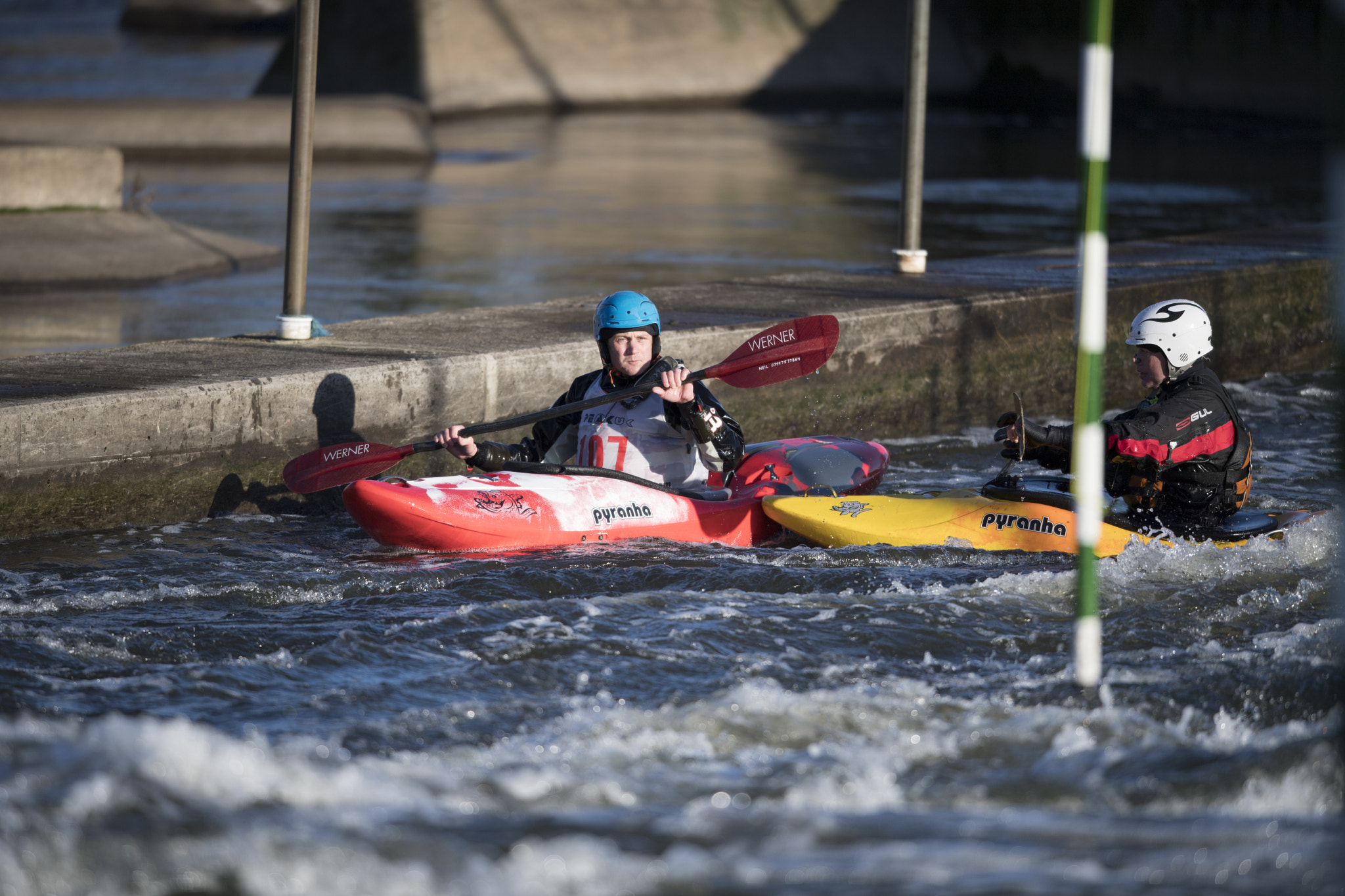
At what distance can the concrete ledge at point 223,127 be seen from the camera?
16.9 meters

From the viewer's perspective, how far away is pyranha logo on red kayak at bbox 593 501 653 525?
18.5 feet

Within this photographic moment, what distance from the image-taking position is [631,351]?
5828 mm

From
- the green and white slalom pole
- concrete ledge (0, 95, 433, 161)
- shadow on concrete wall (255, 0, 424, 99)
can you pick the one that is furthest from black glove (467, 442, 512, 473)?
shadow on concrete wall (255, 0, 424, 99)

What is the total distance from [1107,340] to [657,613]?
5.42 metres

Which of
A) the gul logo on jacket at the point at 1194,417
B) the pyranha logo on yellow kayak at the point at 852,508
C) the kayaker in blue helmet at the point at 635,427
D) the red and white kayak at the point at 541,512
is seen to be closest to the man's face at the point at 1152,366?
the gul logo on jacket at the point at 1194,417

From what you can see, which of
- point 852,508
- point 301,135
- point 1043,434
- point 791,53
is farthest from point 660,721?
point 791,53

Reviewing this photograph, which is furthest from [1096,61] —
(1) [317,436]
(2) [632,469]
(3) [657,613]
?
(1) [317,436]

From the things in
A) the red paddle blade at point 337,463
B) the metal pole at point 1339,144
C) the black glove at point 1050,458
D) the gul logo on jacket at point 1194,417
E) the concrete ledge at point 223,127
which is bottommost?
the red paddle blade at point 337,463

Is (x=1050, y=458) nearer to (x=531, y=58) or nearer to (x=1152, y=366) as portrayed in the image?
(x=1152, y=366)

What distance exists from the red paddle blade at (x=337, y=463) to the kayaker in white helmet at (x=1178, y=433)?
2462 millimetres

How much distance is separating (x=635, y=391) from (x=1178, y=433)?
2.12m

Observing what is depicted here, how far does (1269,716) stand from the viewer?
3.91 m

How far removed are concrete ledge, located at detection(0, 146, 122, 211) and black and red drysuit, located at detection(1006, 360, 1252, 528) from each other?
818 centimetres

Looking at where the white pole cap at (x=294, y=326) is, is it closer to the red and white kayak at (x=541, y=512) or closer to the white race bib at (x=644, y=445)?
the red and white kayak at (x=541, y=512)
